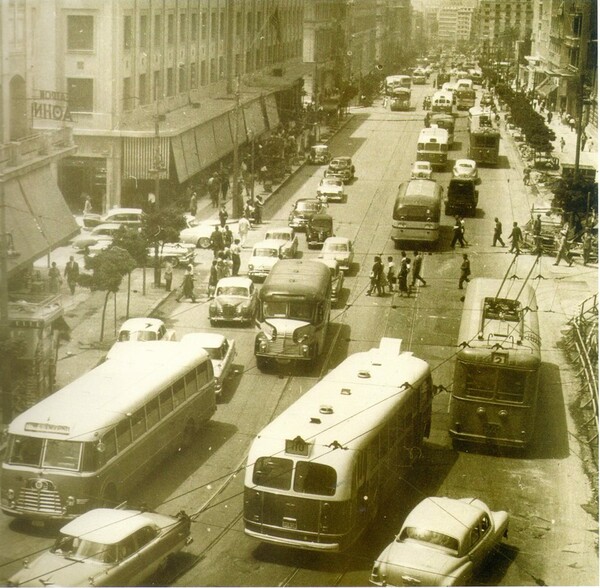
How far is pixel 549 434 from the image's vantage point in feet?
72.7

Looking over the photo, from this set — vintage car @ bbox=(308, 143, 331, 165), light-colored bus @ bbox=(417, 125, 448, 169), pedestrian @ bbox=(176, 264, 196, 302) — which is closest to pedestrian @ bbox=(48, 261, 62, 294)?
pedestrian @ bbox=(176, 264, 196, 302)

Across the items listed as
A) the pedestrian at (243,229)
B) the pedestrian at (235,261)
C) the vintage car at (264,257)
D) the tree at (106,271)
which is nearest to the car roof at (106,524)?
the tree at (106,271)

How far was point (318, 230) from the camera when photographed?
3769 cm

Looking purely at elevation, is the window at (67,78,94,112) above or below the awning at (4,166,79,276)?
Result: above

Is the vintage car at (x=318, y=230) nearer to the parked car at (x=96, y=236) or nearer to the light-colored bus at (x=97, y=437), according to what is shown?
the parked car at (x=96, y=236)

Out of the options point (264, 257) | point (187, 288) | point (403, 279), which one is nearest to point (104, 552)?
point (187, 288)

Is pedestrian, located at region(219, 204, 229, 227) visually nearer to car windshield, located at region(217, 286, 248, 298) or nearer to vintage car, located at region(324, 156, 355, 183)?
car windshield, located at region(217, 286, 248, 298)

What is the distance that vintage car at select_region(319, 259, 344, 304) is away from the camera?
98.4 ft

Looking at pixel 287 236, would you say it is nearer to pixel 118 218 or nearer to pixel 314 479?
pixel 118 218

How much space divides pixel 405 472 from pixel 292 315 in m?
6.93

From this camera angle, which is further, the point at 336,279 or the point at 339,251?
the point at 339,251

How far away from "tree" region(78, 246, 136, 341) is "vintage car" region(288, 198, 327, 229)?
51.2 ft

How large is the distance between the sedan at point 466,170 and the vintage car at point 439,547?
105 ft

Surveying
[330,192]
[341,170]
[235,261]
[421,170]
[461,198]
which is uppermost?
[421,170]
